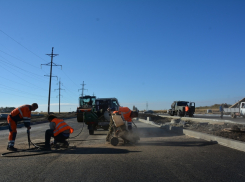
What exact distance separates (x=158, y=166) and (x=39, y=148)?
14.6 feet

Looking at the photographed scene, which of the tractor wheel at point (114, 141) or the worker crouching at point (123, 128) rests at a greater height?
the worker crouching at point (123, 128)

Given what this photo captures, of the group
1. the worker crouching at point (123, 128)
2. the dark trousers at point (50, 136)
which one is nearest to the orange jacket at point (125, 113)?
the worker crouching at point (123, 128)

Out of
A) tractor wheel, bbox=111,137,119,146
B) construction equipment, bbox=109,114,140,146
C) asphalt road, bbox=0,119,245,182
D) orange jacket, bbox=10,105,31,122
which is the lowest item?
asphalt road, bbox=0,119,245,182

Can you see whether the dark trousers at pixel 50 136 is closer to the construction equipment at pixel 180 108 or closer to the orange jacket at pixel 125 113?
the orange jacket at pixel 125 113

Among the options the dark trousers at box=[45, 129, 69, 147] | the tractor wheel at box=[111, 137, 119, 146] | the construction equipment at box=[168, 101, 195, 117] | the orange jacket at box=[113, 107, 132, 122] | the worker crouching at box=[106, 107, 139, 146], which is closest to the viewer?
the dark trousers at box=[45, 129, 69, 147]

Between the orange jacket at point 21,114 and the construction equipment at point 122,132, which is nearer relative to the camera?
the orange jacket at point 21,114

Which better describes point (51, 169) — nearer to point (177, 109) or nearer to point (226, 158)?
point (226, 158)

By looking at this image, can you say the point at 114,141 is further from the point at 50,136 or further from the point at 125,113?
the point at 50,136

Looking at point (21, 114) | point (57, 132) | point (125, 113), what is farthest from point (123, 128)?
point (21, 114)

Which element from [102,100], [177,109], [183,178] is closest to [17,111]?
[183,178]

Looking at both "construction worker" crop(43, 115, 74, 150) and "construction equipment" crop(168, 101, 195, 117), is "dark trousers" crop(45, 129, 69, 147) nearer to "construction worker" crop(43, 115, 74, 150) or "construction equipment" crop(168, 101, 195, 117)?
"construction worker" crop(43, 115, 74, 150)

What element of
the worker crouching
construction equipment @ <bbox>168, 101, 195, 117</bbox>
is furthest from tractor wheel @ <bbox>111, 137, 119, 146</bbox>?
construction equipment @ <bbox>168, 101, 195, 117</bbox>

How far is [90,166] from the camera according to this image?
19.5ft

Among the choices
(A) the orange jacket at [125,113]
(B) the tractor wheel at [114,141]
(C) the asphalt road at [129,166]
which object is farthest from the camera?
(A) the orange jacket at [125,113]
